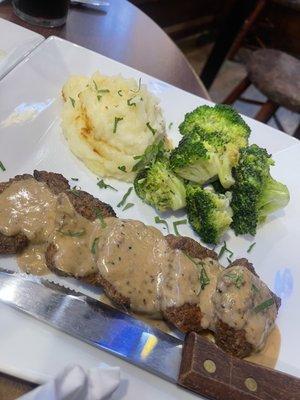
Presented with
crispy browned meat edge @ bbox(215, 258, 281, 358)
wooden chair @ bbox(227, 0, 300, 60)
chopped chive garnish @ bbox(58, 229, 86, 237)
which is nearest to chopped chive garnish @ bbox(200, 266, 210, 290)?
crispy browned meat edge @ bbox(215, 258, 281, 358)

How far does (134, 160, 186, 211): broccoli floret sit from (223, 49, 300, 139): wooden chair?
2617mm

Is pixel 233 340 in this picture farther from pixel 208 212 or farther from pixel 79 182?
pixel 79 182

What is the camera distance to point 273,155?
8.91 feet

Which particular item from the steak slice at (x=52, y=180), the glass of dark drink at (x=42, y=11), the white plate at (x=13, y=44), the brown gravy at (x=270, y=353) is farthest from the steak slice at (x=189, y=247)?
the glass of dark drink at (x=42, y=11)

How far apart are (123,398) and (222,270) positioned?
A: 0.66 metres

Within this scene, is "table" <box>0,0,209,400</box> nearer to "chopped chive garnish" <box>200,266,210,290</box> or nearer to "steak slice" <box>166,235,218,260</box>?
"steak slice" <box>166,235,218,260</box>

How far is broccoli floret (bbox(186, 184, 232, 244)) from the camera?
218 cm

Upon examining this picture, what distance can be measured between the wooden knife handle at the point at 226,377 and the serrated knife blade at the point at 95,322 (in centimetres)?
7

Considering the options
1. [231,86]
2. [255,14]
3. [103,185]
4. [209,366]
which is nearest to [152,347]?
[209,366]

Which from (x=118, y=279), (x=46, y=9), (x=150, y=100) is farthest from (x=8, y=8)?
(x=118, y=279)

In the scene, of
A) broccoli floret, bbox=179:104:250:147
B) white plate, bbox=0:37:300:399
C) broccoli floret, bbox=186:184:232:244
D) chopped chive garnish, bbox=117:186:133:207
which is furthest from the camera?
broccoli floret, bbox=179:104:250:147

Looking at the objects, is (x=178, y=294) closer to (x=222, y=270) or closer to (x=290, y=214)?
(x=222, y=270)

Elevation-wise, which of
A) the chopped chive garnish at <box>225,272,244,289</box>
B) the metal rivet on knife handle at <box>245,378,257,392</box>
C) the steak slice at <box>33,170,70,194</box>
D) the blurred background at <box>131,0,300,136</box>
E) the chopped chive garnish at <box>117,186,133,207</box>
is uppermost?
the chopped chive garnish at <box>225,272,244,289</box>

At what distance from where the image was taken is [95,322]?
1710 millimetres
